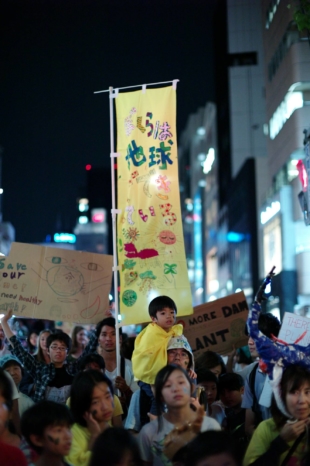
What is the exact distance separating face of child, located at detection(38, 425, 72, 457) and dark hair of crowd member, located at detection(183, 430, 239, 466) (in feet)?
2.91

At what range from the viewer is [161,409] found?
5.73 meters

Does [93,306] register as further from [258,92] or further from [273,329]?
[258,92]

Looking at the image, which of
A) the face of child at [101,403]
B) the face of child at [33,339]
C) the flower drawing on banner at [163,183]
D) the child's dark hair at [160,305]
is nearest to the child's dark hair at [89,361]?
the child's dark hair at [160,305]

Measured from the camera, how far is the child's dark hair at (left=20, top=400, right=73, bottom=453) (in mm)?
5316

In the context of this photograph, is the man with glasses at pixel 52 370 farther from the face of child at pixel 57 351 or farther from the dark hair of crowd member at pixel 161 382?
the dark hair of crowd member at pixel 161 382

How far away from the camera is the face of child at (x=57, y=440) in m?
5.21

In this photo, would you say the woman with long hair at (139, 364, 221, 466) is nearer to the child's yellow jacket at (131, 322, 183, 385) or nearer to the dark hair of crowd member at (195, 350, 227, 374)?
the child's yellow jacket at (131, 322, 183, 385)

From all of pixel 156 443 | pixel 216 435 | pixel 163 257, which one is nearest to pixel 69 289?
pixel 163 257

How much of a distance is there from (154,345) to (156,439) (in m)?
1.71

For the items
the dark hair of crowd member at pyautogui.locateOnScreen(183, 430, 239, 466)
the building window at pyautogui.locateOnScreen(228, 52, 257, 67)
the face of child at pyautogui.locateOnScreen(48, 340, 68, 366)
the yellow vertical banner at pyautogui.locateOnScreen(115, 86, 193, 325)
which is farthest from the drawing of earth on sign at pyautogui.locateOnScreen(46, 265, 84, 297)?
the building window at pyautogui.locateOnScreen(228, 52, 257, 67)

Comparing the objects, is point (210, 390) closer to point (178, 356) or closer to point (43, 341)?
point (178, 356)

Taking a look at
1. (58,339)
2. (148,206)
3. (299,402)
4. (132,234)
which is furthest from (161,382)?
(148,206)

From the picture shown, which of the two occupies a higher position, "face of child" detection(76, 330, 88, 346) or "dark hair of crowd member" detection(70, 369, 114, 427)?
"face of child" detection(76, 330, 88, 346)

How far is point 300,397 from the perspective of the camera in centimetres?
568
